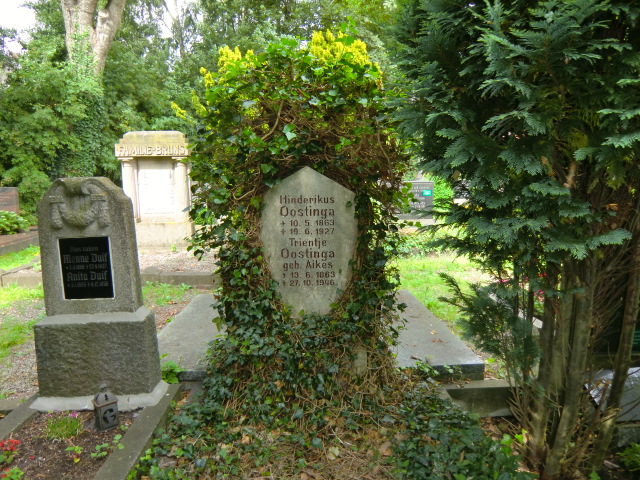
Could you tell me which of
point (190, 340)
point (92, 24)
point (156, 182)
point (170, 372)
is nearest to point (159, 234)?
point (156, 182)

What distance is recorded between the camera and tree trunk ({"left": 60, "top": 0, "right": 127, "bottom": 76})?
48.9 feet

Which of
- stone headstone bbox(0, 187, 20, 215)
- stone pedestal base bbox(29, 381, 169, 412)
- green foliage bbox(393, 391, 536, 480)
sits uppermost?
stone headstone bbox(0, 187, 20, 215)

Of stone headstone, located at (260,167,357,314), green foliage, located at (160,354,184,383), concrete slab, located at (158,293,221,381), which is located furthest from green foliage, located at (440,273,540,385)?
green foliage, located at (160,354,184,383)

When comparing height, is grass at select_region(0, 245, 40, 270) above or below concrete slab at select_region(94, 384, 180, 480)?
above

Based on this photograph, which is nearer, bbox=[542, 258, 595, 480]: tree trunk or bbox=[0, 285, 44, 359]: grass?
bbox=[542, 258, 595, 480]: tree trunk

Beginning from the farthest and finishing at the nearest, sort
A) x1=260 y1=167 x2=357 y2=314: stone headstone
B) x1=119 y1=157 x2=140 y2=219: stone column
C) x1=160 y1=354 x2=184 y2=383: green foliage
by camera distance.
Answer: x1=119 y1=157 x2=140 y2=219: stone column < x1=160 y1=354 x2=184 y2=383: green foliage < x1=260 y1=167 x2=357 y2=314: stone headstone

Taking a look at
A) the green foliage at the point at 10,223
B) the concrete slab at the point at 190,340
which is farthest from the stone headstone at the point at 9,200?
the concrete slab at the point at 190,340

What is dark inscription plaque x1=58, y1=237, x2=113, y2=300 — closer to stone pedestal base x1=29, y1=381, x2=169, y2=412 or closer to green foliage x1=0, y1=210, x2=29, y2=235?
stone pedestal base x1=29, y1=381, x2=169, y2=412

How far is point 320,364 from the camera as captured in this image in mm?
3285

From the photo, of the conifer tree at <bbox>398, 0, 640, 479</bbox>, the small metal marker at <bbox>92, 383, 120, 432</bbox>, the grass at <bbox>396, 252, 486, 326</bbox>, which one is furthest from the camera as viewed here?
the grass at <bbox>396, 252, 486, 326</bbox>

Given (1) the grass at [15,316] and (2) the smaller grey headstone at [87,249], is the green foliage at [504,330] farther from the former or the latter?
(1) the grass at [15,316]

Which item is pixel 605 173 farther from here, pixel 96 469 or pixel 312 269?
pixel 96 469

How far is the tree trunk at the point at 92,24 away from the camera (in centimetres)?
1491

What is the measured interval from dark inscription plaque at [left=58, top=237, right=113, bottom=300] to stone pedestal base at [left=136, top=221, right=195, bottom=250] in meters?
6.92
